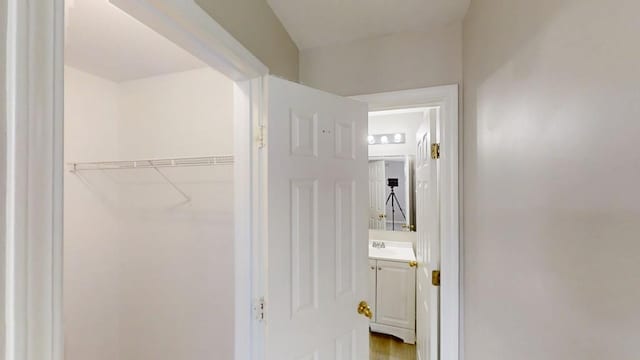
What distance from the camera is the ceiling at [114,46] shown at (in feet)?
3.97

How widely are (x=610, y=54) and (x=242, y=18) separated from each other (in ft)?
3.52

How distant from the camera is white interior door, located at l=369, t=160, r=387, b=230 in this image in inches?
118

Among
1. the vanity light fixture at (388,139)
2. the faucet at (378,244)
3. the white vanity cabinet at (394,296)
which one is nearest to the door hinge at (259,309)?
the white vanity cabinet at (394,296)

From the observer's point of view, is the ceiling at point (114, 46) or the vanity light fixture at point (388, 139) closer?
the ceiling at point (114, 46)

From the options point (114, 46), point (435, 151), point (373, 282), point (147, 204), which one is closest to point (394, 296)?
point (373, 282)

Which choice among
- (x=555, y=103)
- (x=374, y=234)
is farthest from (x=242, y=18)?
(x=374, y=234)

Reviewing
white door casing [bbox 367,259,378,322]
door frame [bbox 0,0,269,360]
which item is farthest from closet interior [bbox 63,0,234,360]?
white door casing [bbox 367,259,378,322]

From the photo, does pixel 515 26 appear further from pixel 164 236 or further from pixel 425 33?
pixel 164 236

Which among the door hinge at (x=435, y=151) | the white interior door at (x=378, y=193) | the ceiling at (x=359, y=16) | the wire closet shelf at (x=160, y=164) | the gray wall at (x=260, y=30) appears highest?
the ceiling at (x=359, y=16)

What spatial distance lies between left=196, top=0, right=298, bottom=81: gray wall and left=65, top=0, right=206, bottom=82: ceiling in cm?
59

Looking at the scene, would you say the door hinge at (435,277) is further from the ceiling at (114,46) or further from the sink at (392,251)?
the ceiling at (114,46)

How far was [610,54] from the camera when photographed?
403 mm

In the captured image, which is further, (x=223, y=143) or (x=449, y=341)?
(x=223, y=143)

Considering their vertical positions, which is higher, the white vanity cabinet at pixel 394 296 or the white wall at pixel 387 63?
the white wall at pixel 387 63
